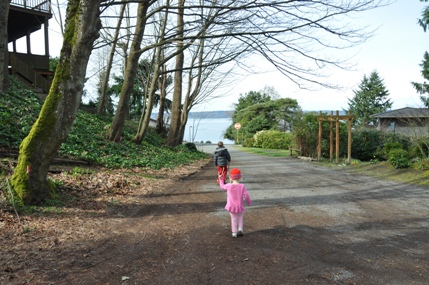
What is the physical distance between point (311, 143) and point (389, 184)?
1179cm

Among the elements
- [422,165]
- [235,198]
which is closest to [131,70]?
[235,198]

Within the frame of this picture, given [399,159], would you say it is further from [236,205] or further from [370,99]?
[370,99]

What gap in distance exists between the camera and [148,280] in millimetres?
3809

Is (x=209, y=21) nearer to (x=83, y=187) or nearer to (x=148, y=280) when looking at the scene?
(x=83, y=187)

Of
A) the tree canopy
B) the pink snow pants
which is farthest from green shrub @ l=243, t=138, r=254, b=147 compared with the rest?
the pink snow pants

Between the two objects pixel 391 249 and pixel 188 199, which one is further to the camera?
pixel 188 199

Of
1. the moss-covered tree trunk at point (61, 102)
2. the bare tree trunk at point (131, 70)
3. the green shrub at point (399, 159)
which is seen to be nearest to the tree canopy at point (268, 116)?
the green shrub at point (399, 159)

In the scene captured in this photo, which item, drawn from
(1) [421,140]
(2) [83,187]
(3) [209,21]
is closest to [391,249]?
(2) [83,187]

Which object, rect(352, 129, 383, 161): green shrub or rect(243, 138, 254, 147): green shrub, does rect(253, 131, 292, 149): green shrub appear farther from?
rect(352, 129, 383, 161): green shrub

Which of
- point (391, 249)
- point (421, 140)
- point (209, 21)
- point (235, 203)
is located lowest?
point (391, 249)

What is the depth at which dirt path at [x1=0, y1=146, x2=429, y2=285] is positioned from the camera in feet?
12.9

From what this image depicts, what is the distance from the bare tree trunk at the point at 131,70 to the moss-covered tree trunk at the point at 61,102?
275 inches

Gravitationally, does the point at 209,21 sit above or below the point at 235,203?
above

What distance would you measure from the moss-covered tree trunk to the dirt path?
143cm
